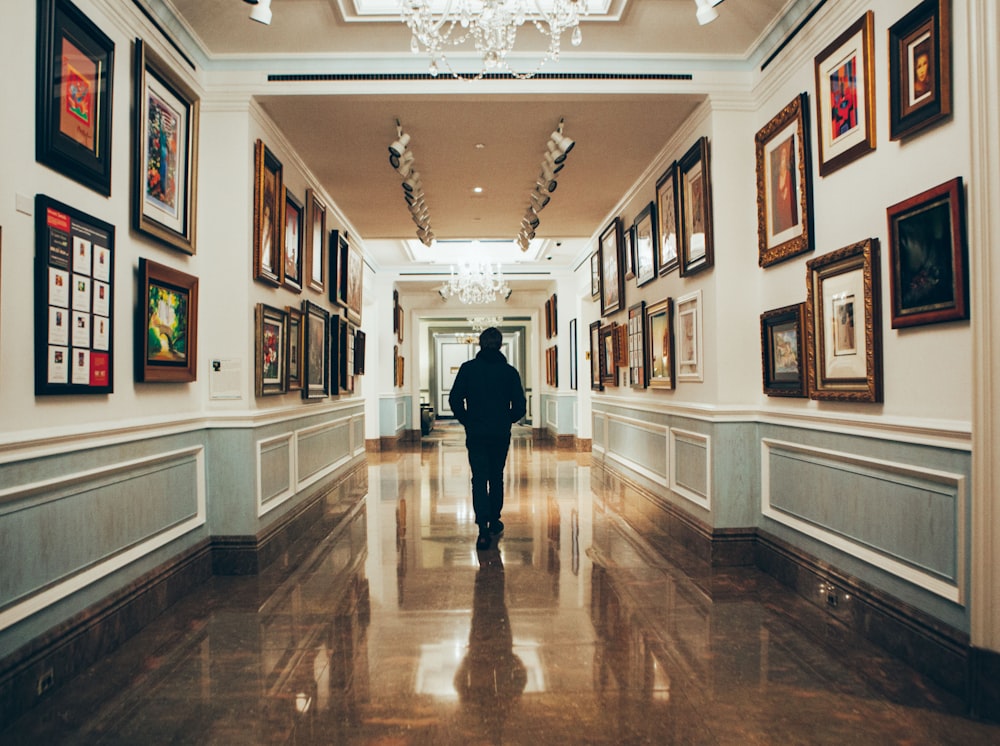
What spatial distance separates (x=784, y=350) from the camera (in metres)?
4.17

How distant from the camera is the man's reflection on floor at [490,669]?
2.53 m

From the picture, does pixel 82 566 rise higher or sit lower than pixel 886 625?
higher

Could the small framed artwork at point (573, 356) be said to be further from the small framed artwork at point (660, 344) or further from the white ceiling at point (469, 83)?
the white ceiling at point (469, 83)

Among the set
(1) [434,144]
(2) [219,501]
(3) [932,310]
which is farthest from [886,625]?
(1) [434,144]

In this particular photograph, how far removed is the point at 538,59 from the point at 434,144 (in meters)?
1.33

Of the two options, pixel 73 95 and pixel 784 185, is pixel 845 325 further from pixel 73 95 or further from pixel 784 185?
pixel 73 95

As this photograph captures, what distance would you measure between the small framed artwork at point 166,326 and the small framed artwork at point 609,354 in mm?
4663

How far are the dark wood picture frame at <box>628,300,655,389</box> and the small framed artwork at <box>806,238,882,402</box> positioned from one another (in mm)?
2488

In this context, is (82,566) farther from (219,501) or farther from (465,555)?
(465,555)

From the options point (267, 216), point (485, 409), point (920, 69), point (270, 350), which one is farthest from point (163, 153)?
point (920, 69)

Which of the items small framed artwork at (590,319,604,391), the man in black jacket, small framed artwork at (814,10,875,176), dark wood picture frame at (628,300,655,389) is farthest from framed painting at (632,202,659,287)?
small framed artwork at (814,10,875,176)

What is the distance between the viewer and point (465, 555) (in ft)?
16.2

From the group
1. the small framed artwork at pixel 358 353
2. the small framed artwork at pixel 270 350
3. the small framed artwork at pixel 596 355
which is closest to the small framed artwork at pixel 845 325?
the small framed artwork at pixel 270 350

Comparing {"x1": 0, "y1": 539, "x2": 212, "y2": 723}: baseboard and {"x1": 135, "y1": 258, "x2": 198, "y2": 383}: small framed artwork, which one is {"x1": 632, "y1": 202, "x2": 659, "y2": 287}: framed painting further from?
{"x1": 0, "y1": 539, "x2": 212, "y2": 723}: baseboard
